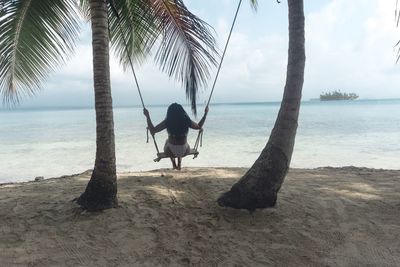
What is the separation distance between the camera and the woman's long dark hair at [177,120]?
6977mm

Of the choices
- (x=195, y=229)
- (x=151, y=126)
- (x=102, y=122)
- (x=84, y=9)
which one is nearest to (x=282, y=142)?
(x=195, y=229)

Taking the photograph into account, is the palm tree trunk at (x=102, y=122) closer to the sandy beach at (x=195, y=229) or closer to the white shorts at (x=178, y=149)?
the sandy beach at (x=195, y=229)

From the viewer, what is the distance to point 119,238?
430 cm

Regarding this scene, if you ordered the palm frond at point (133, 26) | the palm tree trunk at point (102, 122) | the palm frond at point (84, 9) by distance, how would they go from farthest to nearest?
1. the palm frond at point (84, 9)
2. the palm frond at point (133, 26)
3. the palm tree trunk at point (102, 122)

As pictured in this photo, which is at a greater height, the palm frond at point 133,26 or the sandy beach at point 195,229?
the palm frond at point 133,26

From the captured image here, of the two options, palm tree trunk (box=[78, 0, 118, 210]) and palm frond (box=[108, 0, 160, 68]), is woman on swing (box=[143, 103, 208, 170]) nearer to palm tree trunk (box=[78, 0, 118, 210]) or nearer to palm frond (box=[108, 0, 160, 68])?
palm frond (box=[108, 0, 160, 68])

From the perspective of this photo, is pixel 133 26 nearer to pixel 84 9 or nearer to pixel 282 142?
pixel 84 9

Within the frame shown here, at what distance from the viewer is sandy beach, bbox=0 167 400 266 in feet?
13.3

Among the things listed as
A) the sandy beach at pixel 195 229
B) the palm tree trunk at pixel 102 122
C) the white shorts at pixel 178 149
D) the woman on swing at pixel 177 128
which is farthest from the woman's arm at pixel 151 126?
the palm tree trunk at pixel 102 122

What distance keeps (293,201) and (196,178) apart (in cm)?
156

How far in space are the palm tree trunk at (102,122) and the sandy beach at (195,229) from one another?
18 centimetres

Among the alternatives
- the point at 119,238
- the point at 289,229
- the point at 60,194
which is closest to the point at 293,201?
the point at 289,229

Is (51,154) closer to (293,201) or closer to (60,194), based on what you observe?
(60,194)

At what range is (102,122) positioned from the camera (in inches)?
189
